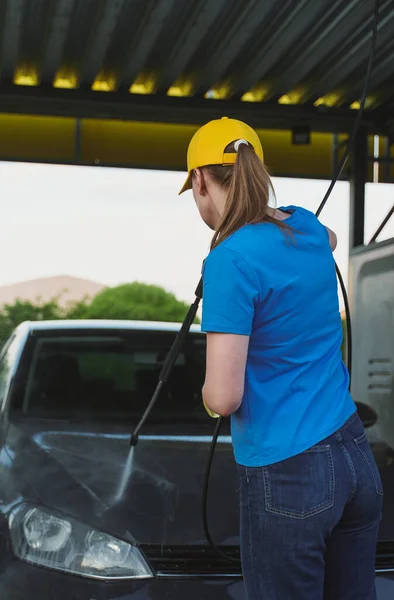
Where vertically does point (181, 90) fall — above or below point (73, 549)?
above

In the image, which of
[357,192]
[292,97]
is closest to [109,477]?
[292,97]

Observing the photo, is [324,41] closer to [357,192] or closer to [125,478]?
[357,192]

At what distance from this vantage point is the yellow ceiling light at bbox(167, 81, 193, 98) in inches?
250

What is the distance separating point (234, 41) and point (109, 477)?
317cm

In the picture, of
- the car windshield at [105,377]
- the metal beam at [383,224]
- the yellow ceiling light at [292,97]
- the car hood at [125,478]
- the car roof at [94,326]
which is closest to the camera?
the car hood at [125,478]

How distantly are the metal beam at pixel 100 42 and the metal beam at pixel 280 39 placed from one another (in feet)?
3.04

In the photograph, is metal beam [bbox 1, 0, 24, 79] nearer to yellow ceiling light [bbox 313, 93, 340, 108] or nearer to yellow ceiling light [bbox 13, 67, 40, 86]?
yellow ceiling light [bbox 13, 67, 40, 86]

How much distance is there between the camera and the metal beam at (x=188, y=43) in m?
5.18

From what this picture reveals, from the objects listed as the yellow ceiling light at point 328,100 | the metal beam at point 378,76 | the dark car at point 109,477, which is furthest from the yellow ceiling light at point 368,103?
the dark car at point 109,477

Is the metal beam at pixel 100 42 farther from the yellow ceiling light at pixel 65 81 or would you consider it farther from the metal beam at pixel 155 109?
the metal beam at pixel 155 109

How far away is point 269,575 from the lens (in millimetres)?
2129

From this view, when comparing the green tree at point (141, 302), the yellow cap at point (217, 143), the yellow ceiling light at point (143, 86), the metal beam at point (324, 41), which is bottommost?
the green tree at point (141, 302)

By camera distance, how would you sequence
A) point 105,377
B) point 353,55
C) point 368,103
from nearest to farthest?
point 105,377 < point 353,55 < point 368,103

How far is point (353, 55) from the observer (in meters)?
5.84
